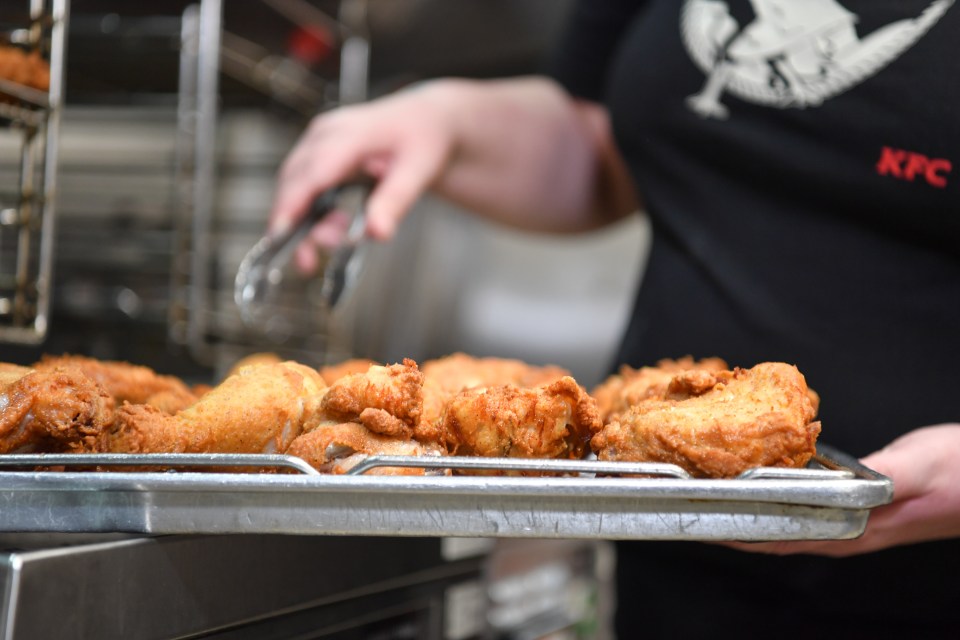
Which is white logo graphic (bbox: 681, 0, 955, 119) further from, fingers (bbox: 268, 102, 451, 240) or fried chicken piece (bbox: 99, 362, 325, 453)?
fried chicken piece (bbox: 99, 362, 325, 453)

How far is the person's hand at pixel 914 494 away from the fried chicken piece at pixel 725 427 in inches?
3.7

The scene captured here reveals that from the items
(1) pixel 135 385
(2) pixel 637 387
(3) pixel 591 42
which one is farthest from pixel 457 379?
(3) pixel 591 42

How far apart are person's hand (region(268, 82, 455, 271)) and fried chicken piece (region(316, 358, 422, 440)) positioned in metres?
0.56

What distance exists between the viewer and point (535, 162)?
1640mm

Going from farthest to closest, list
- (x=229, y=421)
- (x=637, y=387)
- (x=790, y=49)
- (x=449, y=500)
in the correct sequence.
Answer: (x=790, y=49)
(x=637, y=387)
(x=229, y=421)
(x=449, y=500)

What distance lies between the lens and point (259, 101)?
8.99 feet

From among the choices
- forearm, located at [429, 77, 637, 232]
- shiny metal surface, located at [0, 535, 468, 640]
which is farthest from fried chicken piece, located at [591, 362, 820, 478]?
forearm, located at [429, 77, 637, 232]

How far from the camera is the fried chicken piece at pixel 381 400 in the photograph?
2.29 ft

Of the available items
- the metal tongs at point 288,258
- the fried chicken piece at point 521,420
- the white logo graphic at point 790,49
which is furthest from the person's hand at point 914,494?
the metal tongs at point 288,258

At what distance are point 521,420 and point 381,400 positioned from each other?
0.11m

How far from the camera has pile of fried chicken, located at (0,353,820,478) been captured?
66cm

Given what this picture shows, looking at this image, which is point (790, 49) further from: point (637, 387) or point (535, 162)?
point (535, 162)

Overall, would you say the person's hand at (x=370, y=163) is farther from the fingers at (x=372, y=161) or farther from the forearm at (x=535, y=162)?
the forearm at (x=535, y=162)

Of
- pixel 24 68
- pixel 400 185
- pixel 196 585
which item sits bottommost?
pixel 196 585
